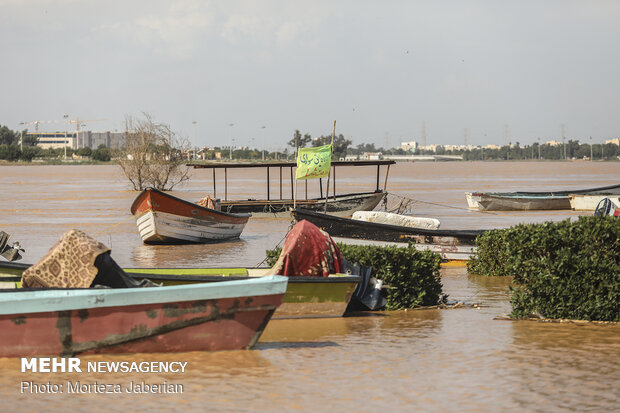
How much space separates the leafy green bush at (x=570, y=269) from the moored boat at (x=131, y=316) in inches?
150

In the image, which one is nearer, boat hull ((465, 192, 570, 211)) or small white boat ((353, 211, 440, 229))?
small white boat ((353, 211, 440, 229))

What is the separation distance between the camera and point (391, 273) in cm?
1253

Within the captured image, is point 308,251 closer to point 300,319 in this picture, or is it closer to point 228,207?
point 300,319

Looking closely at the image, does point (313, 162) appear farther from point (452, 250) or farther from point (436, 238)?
point (452, 250)

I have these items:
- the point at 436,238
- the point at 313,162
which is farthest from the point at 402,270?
the point at 313,162

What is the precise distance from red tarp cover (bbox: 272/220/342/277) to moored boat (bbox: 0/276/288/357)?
82.1 inches

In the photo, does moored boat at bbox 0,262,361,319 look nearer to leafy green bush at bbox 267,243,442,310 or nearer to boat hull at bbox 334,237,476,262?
leafy green bush at bbox 267,243,442,310

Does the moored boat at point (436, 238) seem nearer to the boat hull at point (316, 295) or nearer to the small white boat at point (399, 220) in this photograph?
the small white boat at point (399, 220)

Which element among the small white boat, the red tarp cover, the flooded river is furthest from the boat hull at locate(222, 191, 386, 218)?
the red tarp cover

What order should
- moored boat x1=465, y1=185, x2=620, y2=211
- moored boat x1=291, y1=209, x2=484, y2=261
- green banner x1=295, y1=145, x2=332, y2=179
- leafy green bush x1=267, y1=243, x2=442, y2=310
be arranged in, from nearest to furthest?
leafy green bush x1=267, y1=243, x2=442, y2=310 → moored boat x1=291, y1=209, x2=484, y2=261 → green banner x1=295, y1=145, x2=332, y2=179 → moored boat x1=465, y1=185, x2=620, y2=211

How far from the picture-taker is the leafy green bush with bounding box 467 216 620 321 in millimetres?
11023

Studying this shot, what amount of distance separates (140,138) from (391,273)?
173 feet

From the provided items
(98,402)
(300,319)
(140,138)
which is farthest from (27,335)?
(140,138)

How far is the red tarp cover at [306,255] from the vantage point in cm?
1159
